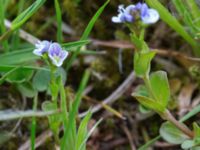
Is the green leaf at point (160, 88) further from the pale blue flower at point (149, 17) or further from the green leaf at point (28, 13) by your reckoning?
the green leaf at point (28, 13)

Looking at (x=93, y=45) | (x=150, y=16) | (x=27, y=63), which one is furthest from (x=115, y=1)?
(x=150, y=16)

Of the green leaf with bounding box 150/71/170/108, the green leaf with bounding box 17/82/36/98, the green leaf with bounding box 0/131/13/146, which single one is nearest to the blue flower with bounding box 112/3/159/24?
the green leaf with bounding box 150/71/170/108

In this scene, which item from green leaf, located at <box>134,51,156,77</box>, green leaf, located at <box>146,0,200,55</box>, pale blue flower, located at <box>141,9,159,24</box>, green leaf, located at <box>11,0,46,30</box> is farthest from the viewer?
green leaf, located at <box>146,0,200,55</box>

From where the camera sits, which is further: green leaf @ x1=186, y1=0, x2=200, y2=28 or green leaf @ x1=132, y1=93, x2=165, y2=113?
green leaf @ x1=186, y1=0, x2=200, y2=28

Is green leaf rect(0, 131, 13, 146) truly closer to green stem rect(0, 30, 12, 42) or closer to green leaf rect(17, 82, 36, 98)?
green leaf rect(17, 82, 36, 98)

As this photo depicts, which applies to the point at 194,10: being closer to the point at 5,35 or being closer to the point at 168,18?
the point at 168,18

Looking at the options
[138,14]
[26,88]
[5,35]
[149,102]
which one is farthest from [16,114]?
[138,14]

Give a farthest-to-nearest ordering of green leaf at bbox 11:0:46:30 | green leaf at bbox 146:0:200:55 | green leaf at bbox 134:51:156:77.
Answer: green leaf at bbox 146:0:200:55, green leaf at bbox 11:0:46:30, green leaf at bbox 134:51:156:77
